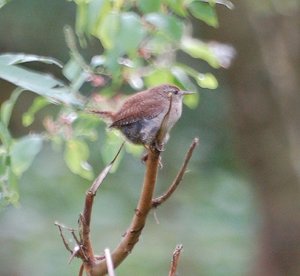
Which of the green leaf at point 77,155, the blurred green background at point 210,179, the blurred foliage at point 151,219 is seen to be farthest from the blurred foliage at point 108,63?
the blurred foliage at point 151,219

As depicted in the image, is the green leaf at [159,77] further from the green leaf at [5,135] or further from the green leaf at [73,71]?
the green leaf at [5,135]

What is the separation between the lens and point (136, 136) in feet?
6.11

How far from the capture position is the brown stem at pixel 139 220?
1438 millimetres

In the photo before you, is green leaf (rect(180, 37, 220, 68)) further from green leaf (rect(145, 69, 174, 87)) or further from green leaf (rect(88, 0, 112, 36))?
green leaf (rect(88, 0, 112, 36))

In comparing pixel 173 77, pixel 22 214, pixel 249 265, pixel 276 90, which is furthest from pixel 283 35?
pixel 173 77

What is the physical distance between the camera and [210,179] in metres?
5.61

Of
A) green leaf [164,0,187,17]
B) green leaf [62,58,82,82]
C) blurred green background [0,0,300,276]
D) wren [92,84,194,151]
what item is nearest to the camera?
wren [92,84,194,151]

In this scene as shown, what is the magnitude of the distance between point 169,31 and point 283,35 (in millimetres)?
2682

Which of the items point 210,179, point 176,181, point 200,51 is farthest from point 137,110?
point 210,179

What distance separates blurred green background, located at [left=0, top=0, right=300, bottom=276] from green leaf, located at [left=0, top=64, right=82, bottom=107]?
2.81m

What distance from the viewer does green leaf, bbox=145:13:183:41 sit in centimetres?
197

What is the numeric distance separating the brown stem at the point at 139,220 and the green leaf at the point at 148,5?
1.50ft

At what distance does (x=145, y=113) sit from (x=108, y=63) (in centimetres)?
12

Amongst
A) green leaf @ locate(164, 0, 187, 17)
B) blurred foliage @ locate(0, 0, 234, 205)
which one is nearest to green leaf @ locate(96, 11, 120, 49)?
blurred foliage @ locate(0, 0, 234, 205)
